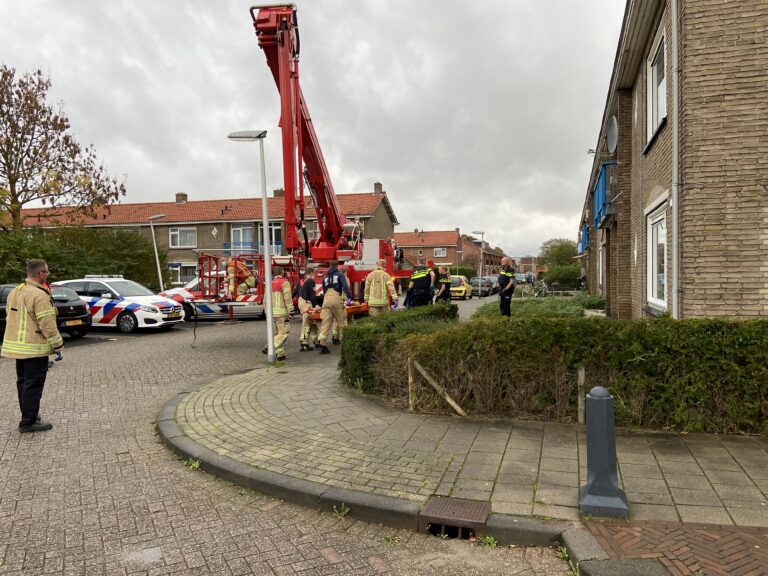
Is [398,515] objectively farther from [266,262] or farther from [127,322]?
[127,322]

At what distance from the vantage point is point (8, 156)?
70.1 feet

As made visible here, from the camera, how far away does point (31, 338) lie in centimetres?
527

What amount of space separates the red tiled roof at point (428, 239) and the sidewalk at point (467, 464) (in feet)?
223

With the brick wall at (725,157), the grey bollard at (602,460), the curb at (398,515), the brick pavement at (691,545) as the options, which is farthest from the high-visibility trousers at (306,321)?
the brick pavement at (691,545)

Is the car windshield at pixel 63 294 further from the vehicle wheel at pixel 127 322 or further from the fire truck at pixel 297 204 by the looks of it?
the fire truck at pixel 297 204

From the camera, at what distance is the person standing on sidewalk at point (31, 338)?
5246 mm

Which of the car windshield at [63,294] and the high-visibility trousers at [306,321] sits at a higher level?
the car windshield at [63,294]

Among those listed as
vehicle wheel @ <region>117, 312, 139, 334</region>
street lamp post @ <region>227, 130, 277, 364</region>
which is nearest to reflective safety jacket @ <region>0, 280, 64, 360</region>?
street lamp post @ <region>227, 130, 277, 364</region>

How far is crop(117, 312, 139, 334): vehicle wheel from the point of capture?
568 inches

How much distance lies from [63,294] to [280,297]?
7028mm

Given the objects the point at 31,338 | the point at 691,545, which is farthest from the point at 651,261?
the point at 31,338

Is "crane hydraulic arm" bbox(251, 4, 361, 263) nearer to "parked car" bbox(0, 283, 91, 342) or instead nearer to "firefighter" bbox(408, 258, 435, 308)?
"firefighter" bbox(408, 258, 435, 308)

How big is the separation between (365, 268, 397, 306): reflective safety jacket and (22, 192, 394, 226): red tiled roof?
92.3 ft

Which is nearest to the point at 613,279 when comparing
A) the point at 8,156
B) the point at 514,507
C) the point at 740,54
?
the point at 740,54
